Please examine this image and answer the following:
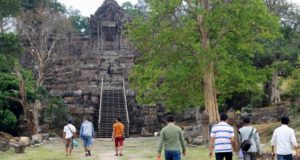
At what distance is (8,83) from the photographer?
3359 centimetres

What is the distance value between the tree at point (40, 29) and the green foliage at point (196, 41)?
19905mm

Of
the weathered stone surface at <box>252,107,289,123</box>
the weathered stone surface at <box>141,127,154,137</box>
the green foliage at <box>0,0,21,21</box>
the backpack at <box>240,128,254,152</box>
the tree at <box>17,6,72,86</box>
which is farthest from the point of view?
the tree at <box>17,6,72,86</box>

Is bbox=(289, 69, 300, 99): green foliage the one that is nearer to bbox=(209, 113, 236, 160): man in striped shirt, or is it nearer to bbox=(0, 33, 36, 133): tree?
bbox=(0, 33, 36, 133): tree

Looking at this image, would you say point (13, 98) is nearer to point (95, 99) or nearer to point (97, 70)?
point (95, 99)

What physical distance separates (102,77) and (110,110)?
8783mm

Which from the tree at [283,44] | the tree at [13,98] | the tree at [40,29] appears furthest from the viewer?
the tree at [40,29]

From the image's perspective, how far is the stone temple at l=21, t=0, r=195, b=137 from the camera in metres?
38.8

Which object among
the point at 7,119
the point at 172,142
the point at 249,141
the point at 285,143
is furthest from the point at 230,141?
the point at 7,119

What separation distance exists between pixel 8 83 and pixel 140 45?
13705 mm

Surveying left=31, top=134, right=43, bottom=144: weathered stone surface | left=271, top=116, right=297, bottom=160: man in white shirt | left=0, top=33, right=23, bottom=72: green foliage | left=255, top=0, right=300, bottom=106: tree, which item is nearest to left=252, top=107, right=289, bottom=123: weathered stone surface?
left=255, top=0, right=300, bottom=106: tree

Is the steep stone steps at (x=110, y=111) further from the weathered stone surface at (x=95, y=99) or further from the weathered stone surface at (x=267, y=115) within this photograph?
the weathered stone surface at (x=267, y=115)

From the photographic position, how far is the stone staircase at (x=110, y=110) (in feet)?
121

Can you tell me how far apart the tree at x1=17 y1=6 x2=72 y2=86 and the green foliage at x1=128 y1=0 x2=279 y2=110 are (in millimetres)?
19905

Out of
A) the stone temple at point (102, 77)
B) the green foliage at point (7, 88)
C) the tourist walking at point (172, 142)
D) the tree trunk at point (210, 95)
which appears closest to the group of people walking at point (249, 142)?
the tourist walking at point (172, 142)
